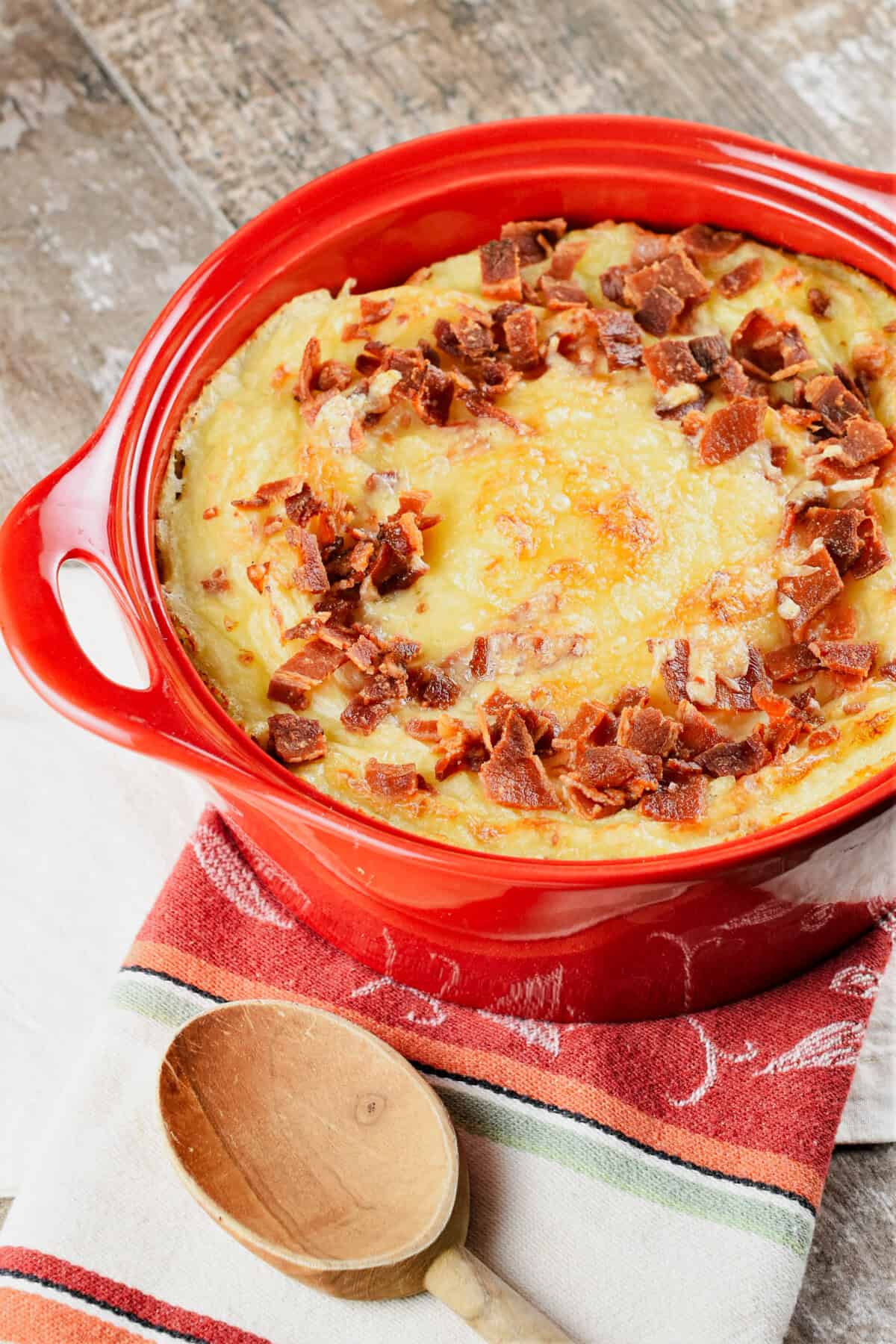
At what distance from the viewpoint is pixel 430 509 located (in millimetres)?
2771

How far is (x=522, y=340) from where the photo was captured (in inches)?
114

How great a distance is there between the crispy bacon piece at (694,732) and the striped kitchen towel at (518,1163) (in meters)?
0.52

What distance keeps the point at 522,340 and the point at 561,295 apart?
0.16m

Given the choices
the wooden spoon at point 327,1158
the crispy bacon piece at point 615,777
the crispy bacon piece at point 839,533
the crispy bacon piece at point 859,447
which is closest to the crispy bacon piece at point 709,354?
the crispy bacon piece at point 859,447

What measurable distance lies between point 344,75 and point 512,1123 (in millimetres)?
2721

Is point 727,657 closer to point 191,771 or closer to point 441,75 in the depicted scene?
point 191,771

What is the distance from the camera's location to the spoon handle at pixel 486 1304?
2.29 metres

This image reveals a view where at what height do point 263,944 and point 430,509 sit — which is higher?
point 430,509

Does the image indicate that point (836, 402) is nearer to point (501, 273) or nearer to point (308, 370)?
point (501, 273)

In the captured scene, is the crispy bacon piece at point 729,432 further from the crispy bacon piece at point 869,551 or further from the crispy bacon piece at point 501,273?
the crispy bacon piece at point 501,273

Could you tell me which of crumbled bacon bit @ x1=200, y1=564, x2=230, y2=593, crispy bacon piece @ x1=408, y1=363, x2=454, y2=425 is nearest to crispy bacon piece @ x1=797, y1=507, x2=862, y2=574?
crispy bacon piece @ x1=408, y1=363, x2=454, y2=425

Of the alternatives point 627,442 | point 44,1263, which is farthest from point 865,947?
point 44,1263

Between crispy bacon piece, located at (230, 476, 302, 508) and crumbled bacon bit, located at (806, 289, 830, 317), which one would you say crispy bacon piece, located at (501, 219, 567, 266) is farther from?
crispy bacon piece, located at (230, 476, 302, 508)

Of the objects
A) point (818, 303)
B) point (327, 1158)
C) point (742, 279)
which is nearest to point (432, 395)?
point (742, 279)
